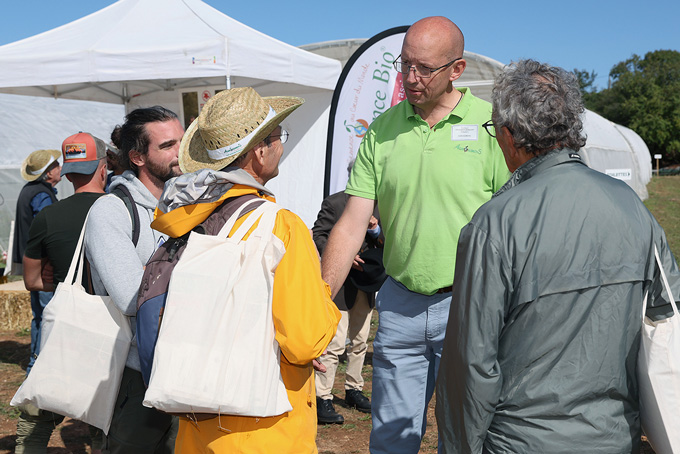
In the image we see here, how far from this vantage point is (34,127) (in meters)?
16.3

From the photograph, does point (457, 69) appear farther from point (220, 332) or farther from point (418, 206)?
point (220, 332)

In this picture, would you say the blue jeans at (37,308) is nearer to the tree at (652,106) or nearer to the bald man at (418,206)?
the bald man at (418,206)

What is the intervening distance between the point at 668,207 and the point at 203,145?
25925mm

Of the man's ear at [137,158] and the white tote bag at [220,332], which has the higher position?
the man's ear at [137,158]

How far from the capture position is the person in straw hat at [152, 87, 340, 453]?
1.94 metres

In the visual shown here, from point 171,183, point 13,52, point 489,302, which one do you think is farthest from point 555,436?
point 13,52

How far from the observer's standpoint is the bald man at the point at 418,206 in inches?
110

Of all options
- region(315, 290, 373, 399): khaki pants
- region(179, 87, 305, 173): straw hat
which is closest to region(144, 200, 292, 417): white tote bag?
region(179, 87, 305, 173): straw hat

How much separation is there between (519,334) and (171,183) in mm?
1160

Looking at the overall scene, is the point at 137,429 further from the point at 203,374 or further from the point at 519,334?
the point at 519,334

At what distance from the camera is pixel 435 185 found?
9.15 ft

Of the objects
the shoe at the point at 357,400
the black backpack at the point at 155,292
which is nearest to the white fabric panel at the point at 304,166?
the shoe at the point at 357,400

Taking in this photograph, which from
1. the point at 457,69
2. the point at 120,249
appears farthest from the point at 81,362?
the point at 457,69

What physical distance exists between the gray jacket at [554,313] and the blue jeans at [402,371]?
1.01m
